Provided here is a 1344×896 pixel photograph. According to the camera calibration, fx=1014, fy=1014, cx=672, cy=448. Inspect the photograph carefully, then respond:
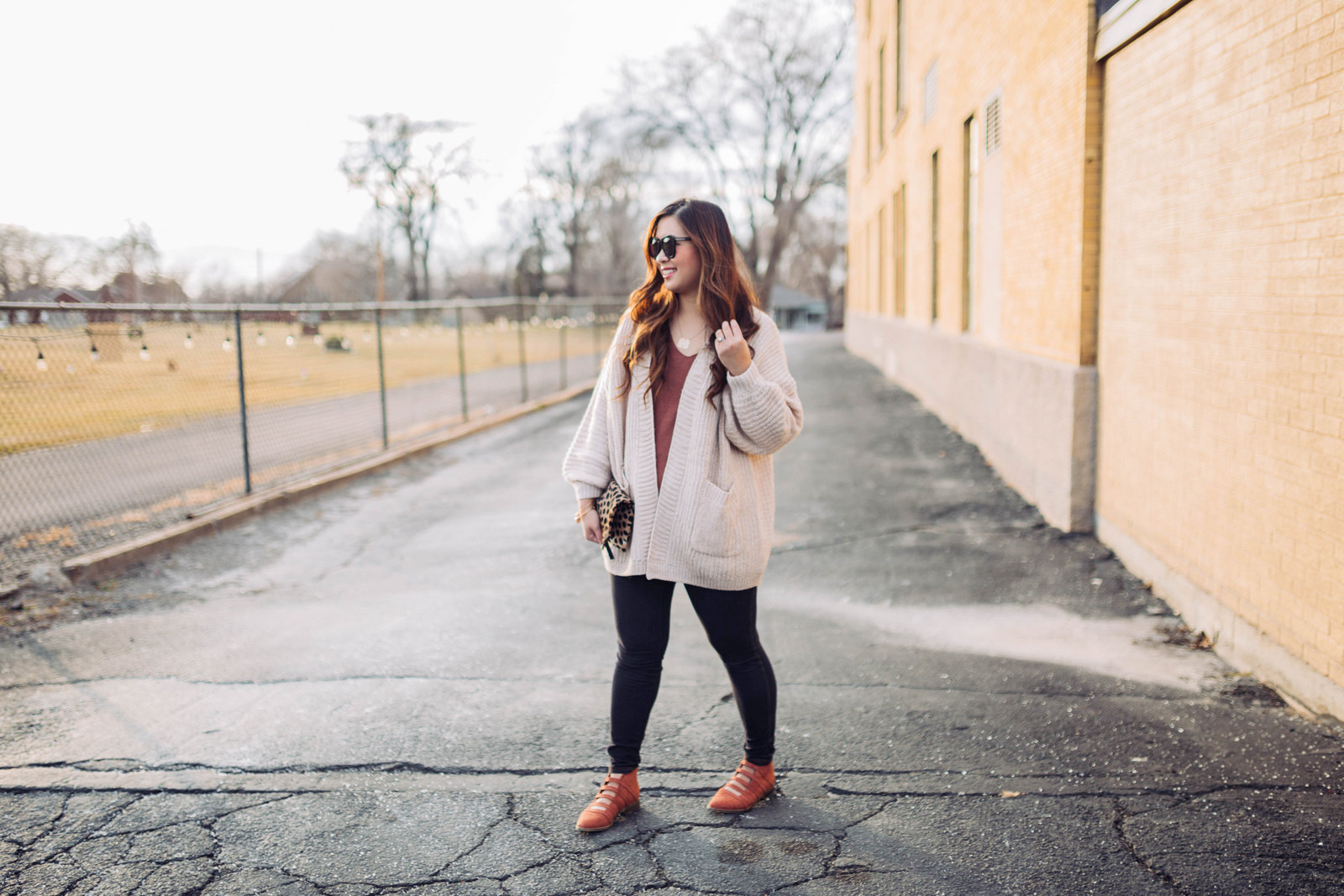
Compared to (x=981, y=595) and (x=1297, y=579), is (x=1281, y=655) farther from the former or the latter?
(x=981, y=595)

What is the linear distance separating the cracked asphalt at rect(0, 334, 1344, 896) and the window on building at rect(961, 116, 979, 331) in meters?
5.23

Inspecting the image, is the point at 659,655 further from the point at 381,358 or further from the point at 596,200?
the point at 596,200

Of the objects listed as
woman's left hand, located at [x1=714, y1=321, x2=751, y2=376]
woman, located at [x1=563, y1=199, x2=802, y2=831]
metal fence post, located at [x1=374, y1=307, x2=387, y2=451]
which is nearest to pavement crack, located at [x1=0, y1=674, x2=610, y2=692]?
woman, located at [x1=563, y1=199, x2=802, y2=831]

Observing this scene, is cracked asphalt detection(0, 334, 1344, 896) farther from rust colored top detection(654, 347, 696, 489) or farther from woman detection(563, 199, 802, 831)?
rust colored top detection(654, 347, 696, 489)

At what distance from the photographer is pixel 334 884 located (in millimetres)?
2834

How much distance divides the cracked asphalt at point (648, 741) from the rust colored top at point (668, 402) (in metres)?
1.16

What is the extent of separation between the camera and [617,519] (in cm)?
301

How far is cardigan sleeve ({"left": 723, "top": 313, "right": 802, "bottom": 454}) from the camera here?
2887 millimetres

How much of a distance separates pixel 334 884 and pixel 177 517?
19.3 feet

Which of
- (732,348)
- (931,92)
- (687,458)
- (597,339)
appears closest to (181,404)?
(687,458)

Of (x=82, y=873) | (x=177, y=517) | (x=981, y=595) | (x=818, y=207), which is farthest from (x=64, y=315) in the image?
(x=818, y=207)

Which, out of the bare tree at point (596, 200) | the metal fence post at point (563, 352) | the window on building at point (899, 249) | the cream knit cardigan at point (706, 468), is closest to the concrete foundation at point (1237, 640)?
the cream knit cardigan at point (706, 468)

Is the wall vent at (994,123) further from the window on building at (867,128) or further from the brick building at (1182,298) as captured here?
the window on building at (867,128)

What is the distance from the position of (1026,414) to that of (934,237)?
6924 mm
